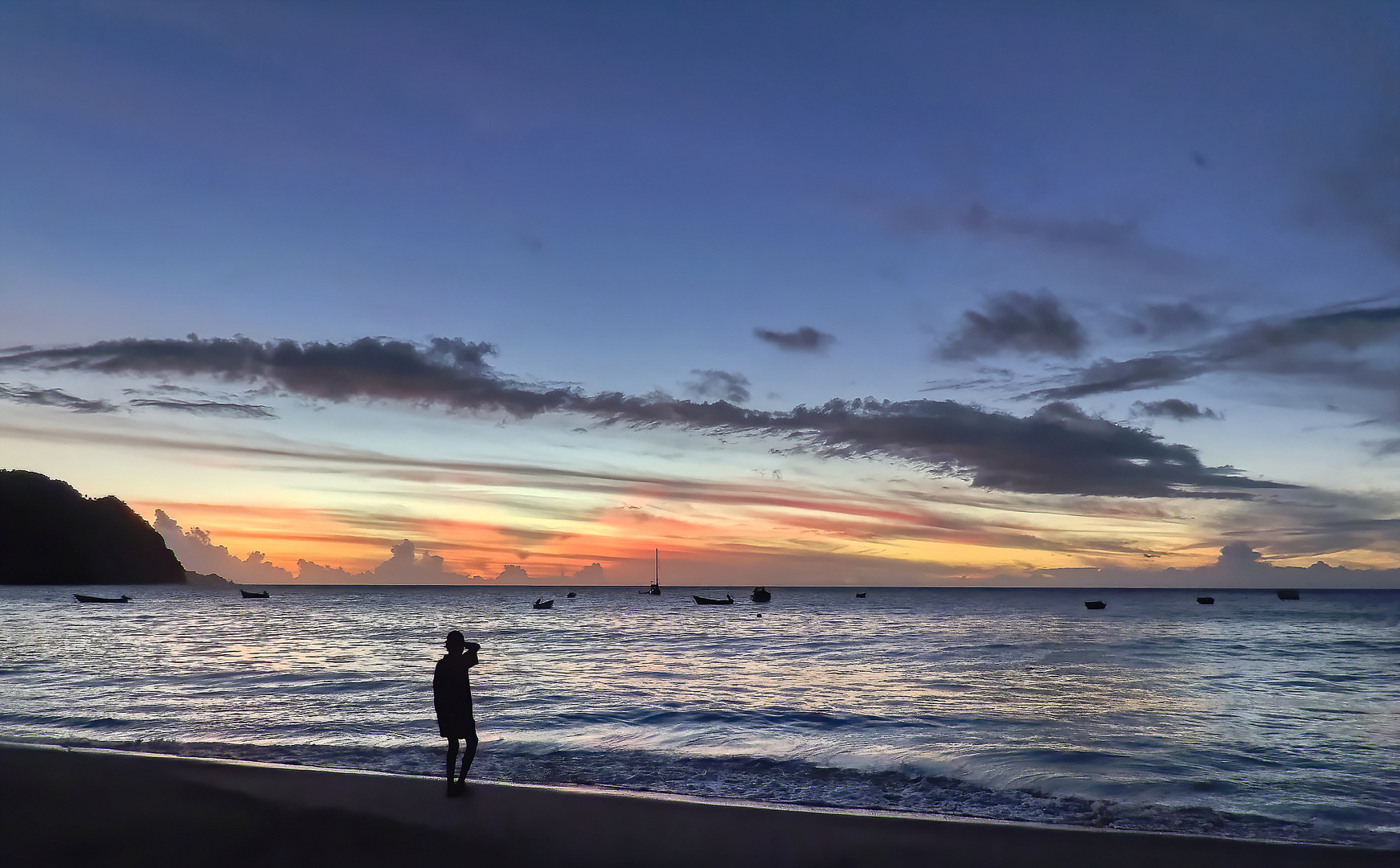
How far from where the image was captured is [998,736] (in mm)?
18125

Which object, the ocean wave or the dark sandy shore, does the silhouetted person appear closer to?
the dark sandy shore

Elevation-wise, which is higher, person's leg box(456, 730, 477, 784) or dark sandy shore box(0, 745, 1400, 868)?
person's leg box(456, 730, 477, 784)

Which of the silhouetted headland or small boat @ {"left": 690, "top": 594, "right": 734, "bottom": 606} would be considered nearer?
small boat @ {"left": 690, "top": 594, "right": 734, "bottom": 606}

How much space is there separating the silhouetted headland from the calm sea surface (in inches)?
6804

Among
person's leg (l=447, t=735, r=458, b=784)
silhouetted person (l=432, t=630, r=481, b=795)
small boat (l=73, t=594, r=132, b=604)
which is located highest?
silhouetted person (l=432, t=630, r=481, b=795)

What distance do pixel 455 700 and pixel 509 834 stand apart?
83.3 inches

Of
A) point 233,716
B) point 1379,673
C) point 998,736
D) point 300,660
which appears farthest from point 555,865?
point 1379,673

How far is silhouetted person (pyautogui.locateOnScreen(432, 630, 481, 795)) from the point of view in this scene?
1035 cm

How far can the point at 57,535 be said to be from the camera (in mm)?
178500

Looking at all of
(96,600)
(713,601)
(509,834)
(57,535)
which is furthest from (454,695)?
(57,535)

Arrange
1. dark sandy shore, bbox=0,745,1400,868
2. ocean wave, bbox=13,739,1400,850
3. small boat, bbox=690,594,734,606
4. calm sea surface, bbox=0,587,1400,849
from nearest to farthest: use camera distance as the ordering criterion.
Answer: dark sandy shore, bbox=0,745,1400,868 → ocean wave, bbox=13,739,1400,850 → calm sea surface, bbox=0,587,1400,849 → small boat, bbox=690,594,734,606

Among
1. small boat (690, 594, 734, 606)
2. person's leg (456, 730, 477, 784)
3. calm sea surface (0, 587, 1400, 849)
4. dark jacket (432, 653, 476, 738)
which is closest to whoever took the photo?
dark jacket (432, 653, 476, 738)

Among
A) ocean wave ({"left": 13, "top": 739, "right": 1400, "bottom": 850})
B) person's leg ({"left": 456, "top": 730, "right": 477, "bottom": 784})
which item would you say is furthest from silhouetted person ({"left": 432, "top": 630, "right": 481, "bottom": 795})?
ocean wave ({"left": 13, "top": 739, "right": 1400, "bottom": 850})

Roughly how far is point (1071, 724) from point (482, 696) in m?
17.7
